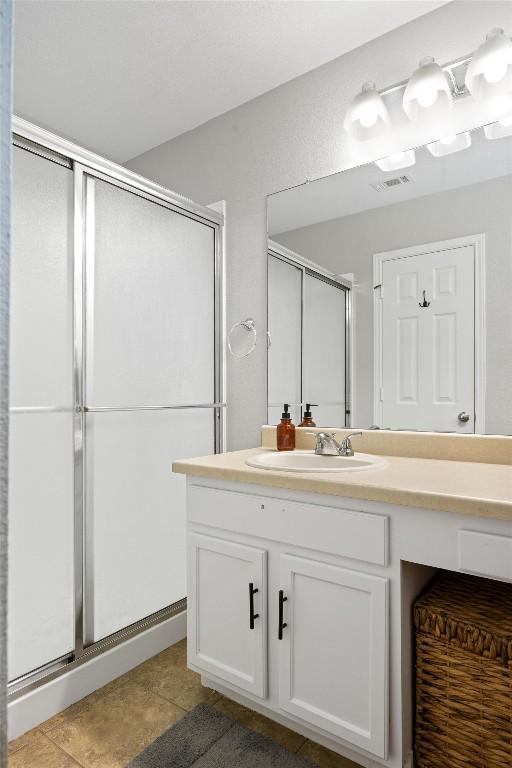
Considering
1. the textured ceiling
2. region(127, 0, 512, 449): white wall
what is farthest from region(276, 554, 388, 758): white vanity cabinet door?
the textured ceiling

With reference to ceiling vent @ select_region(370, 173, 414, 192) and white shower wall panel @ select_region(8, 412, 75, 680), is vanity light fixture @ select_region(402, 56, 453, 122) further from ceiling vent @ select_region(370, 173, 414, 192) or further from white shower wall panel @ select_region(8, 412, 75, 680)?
white shower wall panel @ select_region(8, 412, 75, 680)

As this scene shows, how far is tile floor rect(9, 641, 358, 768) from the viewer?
1.47 meters

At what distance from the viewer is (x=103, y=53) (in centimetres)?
200

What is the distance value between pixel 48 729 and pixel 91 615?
1.17ft

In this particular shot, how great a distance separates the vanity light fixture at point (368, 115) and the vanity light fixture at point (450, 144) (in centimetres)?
21

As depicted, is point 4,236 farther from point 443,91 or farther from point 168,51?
point 168,51

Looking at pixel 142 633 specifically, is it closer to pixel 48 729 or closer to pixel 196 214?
pixel 48 729

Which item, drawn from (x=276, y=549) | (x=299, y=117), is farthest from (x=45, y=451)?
(x=299, y=117)

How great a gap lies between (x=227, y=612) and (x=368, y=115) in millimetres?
1883

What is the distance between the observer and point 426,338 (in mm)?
1799

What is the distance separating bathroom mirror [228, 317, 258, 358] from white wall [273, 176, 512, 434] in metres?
0.42

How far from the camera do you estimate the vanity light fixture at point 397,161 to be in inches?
71.5

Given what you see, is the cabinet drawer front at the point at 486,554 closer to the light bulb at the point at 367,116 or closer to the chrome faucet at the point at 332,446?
the chrome faucet at the point at 332,446

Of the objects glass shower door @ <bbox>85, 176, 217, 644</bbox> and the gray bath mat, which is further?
glass shower door @ <bbox>85, 176, 217, 644</bbox>
